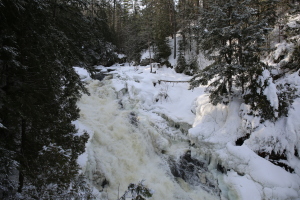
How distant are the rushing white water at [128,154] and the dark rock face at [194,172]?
0.67ft

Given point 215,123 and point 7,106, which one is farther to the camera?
point 215,123

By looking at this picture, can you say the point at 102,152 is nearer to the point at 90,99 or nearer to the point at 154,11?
the point at 90,99

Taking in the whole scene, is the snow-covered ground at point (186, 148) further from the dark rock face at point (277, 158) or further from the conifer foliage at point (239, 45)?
the conifer foliage at point (239, 45)

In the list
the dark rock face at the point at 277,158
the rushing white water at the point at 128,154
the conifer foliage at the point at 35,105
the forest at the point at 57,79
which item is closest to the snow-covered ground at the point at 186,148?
the rushing white water at the point at 128,154

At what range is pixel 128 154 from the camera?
8.70 metres

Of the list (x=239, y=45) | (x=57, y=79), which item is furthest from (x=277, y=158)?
(x=57, y=79)

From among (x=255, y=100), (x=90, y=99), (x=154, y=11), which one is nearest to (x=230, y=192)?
(x=255, y=100)

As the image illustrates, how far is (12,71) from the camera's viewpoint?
4.11 meters

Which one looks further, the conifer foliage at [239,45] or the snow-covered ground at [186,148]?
the conifer foliage at [239,45]

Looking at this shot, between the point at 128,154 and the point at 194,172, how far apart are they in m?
3.19

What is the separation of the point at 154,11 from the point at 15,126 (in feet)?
92.2

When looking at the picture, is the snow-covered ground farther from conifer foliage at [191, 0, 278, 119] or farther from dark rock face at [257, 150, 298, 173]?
conifer foliage at [191, 0, 278, 119]

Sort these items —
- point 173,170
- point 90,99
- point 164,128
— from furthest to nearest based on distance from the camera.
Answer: point 90,99, point 164,128, point 173,170

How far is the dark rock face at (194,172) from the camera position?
7054mm
